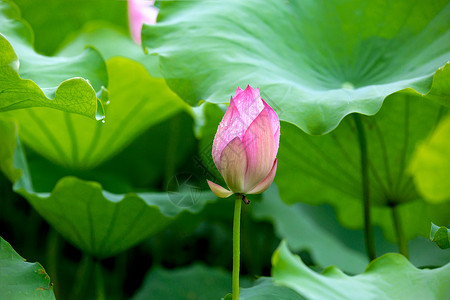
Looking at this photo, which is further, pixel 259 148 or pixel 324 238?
pixel 324 238

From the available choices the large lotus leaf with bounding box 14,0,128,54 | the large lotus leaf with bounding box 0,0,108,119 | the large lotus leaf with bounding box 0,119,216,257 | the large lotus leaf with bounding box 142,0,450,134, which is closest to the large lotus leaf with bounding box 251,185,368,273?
the large lotus leaf with bounding box 0,119,216,257

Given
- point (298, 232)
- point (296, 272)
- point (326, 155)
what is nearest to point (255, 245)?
point (298, 232)

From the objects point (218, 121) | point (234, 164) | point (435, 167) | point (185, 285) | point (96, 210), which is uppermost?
point (435, 167)

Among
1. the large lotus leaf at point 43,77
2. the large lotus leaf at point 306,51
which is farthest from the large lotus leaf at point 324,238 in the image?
the large lotus leaf at point 43,77

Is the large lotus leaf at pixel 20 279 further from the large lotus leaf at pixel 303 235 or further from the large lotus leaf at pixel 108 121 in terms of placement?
the large lotus leaf at pixel 303 235

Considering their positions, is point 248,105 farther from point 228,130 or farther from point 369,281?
point 369,281

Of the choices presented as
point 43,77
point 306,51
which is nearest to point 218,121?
point 306,51

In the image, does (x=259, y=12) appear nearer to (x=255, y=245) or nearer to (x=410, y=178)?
(x=410, y=178)
